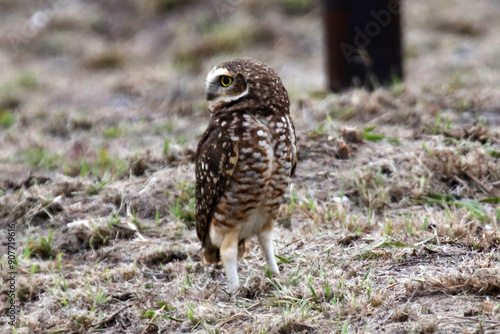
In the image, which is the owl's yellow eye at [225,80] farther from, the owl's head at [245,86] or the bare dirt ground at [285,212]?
the bare dirt ground at [285,212]

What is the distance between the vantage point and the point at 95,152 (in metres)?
6.43

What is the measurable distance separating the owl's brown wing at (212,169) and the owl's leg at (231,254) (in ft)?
0.52

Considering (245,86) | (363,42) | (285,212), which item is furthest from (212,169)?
(363,42)

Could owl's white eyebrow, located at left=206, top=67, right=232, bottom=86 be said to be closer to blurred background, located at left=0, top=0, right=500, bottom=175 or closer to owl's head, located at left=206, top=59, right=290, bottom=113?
owl's head, located at left=206, top=59, right=290, bottom=113

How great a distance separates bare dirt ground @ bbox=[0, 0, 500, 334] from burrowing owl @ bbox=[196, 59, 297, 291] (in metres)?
0.32

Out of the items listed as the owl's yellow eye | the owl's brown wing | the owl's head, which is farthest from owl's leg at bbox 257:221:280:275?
the owl's yellow eye

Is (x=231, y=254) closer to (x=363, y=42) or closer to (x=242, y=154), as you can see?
(x=242, y=154)

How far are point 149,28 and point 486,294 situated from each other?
922 cm

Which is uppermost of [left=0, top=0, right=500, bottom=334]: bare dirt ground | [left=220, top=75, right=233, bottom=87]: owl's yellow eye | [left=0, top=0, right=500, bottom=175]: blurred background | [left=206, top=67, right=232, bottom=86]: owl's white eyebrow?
[left=206, top=67, right=232, bottom=86]: owl's white eyebrow

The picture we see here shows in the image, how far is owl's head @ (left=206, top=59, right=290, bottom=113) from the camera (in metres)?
3.74

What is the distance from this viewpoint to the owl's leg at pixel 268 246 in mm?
3955

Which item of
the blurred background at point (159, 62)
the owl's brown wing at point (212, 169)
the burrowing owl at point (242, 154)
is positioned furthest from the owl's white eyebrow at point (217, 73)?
the blurred background at point (159, 62)

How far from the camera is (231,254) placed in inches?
152

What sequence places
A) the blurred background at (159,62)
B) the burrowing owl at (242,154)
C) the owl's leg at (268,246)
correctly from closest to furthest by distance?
the burrowing owl at (242,154) → the owl's leg at (268,246) → the blurred background at (159,62)
